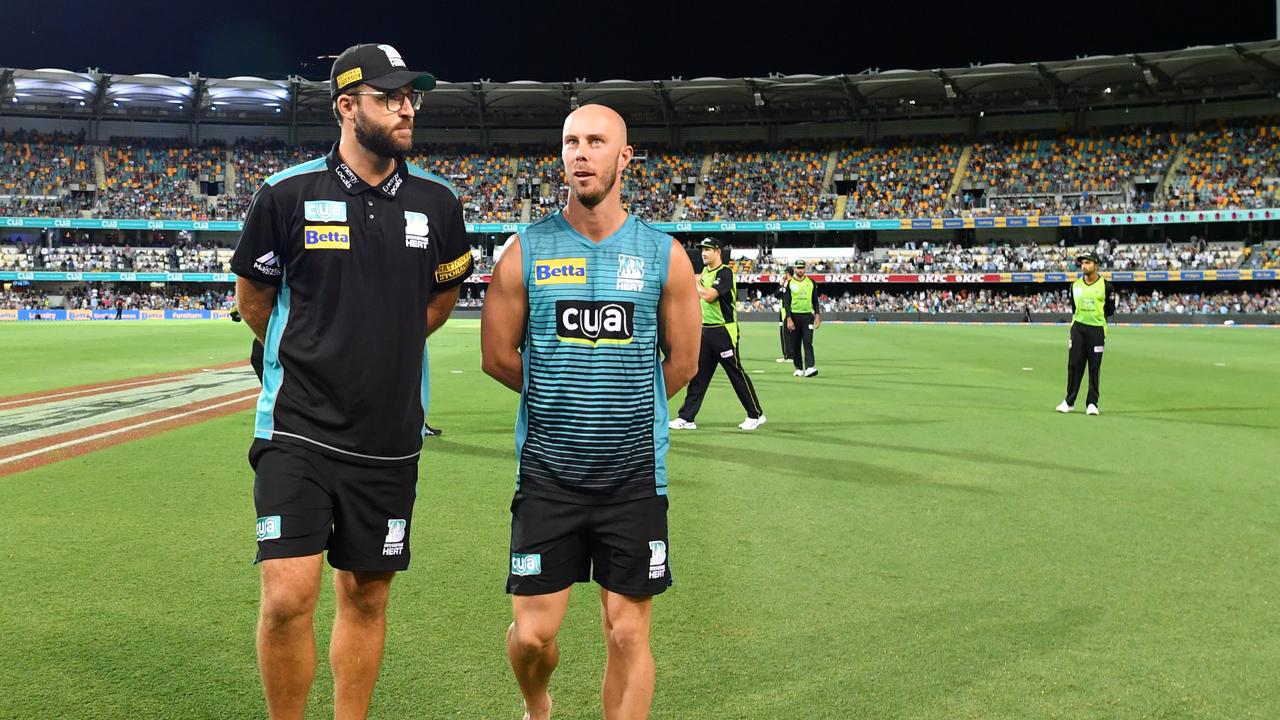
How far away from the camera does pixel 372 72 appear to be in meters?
3.42

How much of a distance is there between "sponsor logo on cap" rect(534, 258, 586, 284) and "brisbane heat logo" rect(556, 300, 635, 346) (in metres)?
0.08

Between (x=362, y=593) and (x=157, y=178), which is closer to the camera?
(x=362, y=593)

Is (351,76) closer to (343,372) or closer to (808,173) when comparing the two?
(343,372)

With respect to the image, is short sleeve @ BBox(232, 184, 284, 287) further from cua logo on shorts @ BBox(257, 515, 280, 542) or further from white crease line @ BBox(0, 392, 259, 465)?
white crease line @ BBox(0, 392, 259, 465)

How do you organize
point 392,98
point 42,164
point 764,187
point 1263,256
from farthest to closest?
1. point 764,187
2. point 42,164
3. point 1263,256
4. point 392,98

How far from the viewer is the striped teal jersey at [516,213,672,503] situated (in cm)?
330

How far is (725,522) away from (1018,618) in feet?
8.30

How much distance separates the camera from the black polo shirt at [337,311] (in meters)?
3.25

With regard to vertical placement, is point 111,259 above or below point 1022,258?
below

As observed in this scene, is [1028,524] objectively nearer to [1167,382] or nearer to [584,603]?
[584,603]

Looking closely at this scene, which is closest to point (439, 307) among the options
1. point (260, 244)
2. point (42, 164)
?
point (260, 244)

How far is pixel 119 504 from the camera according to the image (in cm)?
730

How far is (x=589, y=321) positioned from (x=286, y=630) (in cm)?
142

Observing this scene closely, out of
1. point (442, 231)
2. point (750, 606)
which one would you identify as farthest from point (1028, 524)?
point (442, 231)
